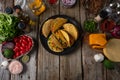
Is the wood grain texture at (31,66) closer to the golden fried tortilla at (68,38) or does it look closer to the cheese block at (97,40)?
the golden fried tortilla at (68,38)

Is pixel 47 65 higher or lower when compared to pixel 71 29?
lower

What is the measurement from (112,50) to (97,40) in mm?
102

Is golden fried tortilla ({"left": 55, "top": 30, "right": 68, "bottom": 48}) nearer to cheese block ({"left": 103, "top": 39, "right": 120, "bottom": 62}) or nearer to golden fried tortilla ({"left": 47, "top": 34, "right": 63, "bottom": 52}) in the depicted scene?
golden fried tortilla ({"left": 47, "top": 34, "right": 63, "bottom": 52})

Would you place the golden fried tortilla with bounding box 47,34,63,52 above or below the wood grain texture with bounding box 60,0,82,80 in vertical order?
above

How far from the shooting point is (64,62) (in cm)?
137

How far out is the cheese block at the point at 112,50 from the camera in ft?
4.41

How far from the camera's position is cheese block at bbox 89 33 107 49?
4.36ft

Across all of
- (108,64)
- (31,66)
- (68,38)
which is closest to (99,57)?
(108,64)

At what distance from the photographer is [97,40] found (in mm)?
1332

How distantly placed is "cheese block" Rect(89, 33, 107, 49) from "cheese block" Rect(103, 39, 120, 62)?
40 millimetres

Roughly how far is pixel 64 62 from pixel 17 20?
0.33 meters

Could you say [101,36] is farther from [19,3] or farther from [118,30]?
[19,3]

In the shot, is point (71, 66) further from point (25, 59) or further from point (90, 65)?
point (25, 59)

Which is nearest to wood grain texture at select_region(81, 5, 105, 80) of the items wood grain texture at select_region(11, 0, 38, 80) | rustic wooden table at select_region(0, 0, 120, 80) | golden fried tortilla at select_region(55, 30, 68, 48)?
rustic wooden table at select_region(0, 0, 120, 80)
